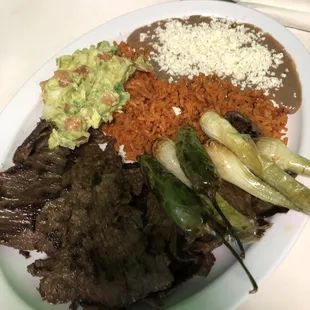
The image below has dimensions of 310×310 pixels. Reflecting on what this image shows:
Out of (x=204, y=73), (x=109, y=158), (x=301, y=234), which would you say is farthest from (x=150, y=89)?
(x=301, y=234)

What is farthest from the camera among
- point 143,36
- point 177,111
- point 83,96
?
point 143,36

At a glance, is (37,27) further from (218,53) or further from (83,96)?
(218,53)

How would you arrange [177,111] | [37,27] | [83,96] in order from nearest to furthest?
[83,96], [177,111], [37,27]

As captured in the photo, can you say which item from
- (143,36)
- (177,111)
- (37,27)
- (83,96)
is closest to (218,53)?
(177,111)

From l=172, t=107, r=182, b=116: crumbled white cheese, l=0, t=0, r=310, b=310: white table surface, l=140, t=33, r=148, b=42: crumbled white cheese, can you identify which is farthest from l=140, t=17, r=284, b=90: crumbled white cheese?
l=0, t=0, r=310, b=310: white table surface

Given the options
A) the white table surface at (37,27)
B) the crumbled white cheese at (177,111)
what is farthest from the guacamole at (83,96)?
the white table surface at (37,27)

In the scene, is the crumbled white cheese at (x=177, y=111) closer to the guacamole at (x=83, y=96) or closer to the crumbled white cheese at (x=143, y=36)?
the guacamole at (x=83, y=96)
